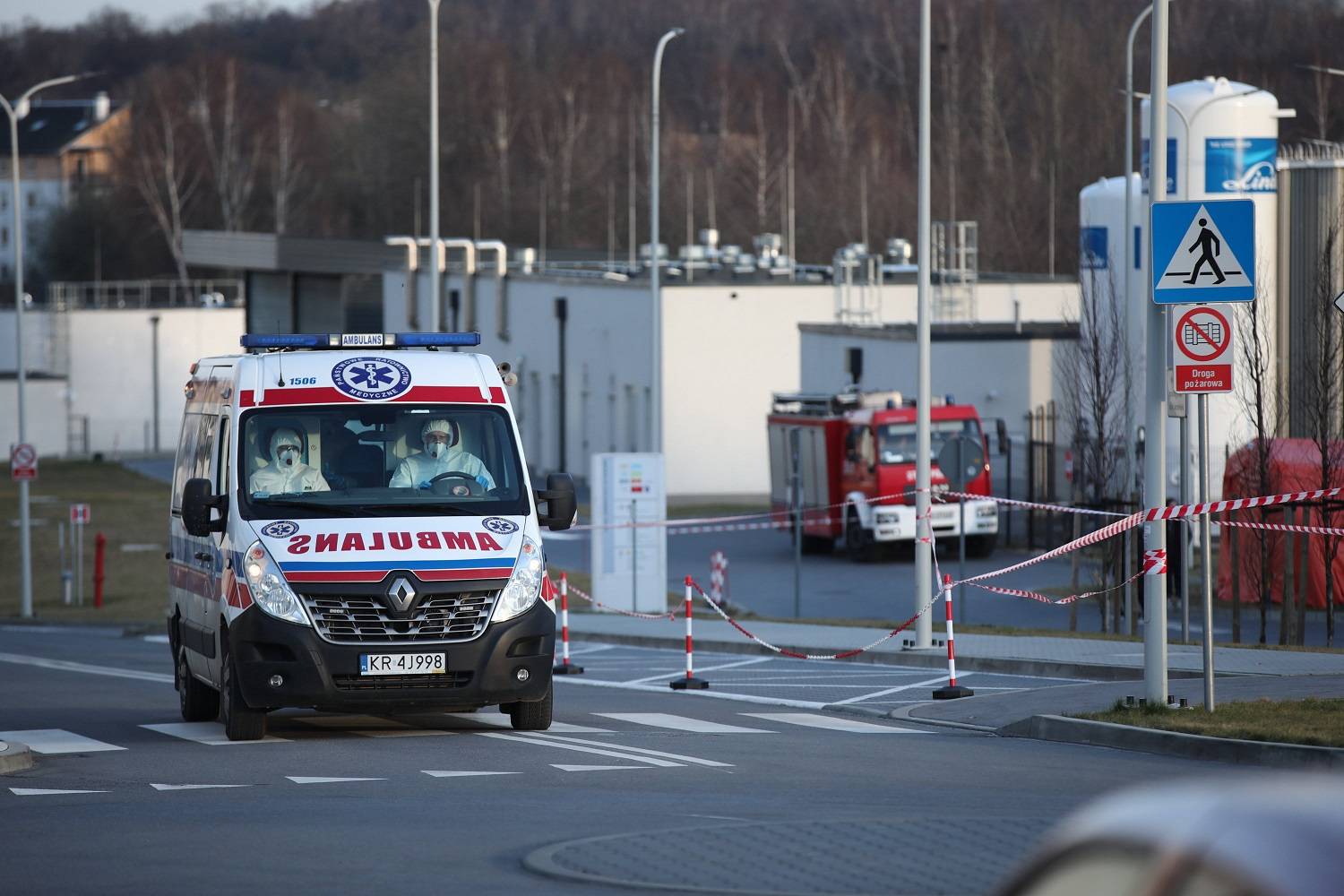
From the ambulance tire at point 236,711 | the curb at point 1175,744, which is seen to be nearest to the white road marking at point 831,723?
the curb at point 1175,744

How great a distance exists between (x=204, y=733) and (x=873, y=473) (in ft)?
78.9

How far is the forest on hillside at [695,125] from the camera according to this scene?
272 ft

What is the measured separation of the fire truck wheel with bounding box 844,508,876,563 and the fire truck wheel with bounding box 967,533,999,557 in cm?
170

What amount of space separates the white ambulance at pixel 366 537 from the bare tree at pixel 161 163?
9340 cm

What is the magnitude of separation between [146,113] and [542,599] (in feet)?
333

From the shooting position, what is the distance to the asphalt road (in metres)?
8.12

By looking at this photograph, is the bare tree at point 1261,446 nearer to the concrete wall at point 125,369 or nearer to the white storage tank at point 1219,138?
the white storage tank at point 1219,138

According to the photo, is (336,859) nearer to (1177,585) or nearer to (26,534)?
(1177,585)

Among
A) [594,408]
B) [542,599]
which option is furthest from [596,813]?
[594,408]

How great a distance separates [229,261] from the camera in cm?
7675

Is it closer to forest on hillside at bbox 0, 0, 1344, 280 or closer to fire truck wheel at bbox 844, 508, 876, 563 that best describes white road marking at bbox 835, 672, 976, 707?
fire truck wheel at bbox 844, 508, 876, 563

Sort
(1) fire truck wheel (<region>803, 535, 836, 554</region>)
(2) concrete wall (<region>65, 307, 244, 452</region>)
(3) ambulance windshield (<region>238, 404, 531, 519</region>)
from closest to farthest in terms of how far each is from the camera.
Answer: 1. (3) ambulance windshield (<region>238, 404, 531, 519</region>)
2. (1) fire truck wheel (<region>803, 535, 836, 554</region>)
3. (2) concrete wall (<region>65, 307, 244, 452</region>)

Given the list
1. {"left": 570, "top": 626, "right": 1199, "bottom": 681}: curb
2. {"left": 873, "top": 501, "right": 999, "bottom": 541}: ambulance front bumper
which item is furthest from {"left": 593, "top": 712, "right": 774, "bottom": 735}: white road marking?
{"left": 873, "top": 501, "right": 999, "bottom": 541}: ambulance front bumper

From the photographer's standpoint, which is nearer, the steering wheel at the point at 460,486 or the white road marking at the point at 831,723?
the steering wheel at the point at 460,486
